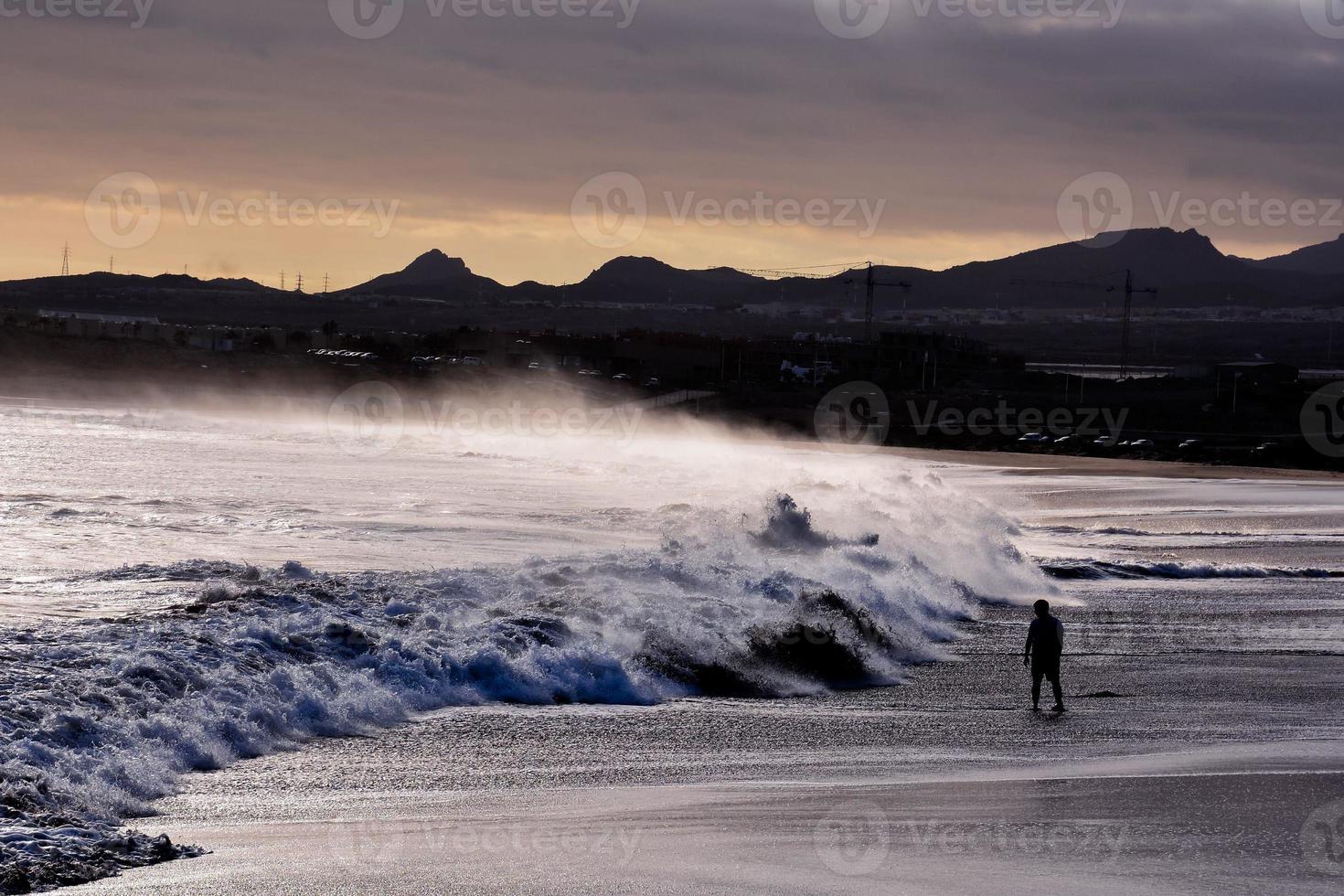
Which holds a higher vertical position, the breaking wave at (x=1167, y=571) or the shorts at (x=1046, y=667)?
the shorts at (x=1046, y=667)

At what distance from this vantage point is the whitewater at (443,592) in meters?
12.4

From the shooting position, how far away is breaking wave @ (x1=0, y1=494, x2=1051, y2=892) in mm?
11078

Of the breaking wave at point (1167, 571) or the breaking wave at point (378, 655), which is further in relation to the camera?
the breaking wave at point (1167, 571)

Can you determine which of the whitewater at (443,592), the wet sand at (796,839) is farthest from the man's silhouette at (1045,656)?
the wet sand at (796,839)

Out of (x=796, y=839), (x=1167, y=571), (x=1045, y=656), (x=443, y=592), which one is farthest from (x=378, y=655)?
(x=1167, y=571)

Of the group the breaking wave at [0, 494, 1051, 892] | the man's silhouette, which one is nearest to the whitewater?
the breaking wave at [0, 494, 1051, 892]

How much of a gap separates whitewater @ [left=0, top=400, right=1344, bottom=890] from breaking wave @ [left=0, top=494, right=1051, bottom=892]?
0.04m

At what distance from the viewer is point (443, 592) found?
19.5 meters

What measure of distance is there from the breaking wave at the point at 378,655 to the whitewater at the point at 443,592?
39mm

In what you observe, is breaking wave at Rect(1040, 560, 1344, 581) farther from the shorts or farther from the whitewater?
the shorts

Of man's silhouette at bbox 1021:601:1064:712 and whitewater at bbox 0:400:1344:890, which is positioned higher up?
man's silhouette at bbox 1021:601:1064:712

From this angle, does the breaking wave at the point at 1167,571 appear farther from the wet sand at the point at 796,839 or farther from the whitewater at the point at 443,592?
the wet sand at the point at 796,839

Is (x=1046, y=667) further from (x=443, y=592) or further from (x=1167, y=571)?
(x=1167, y=571)

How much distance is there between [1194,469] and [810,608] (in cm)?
5861
